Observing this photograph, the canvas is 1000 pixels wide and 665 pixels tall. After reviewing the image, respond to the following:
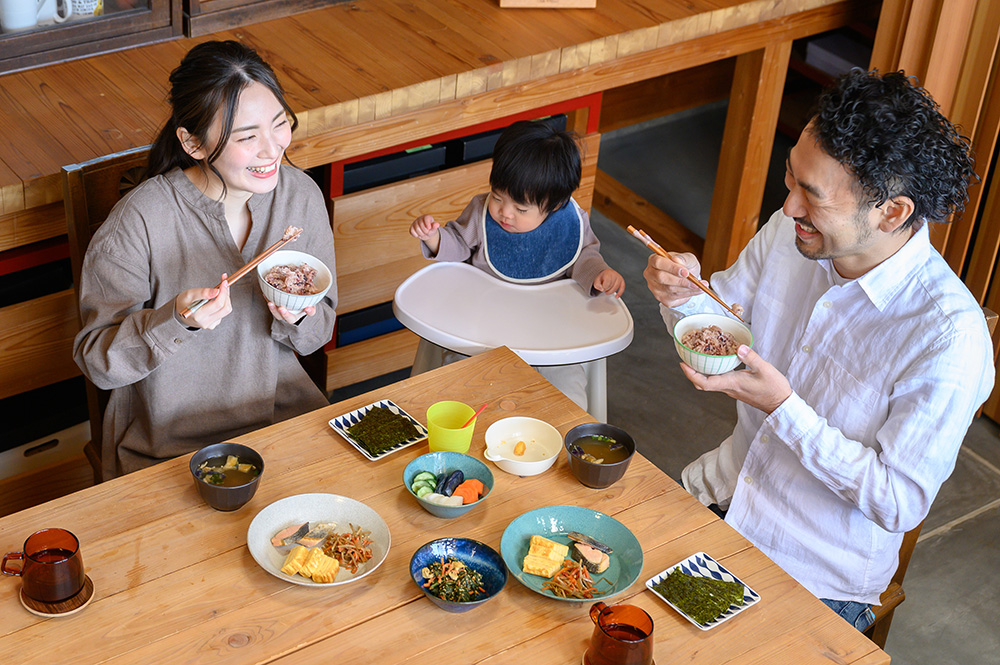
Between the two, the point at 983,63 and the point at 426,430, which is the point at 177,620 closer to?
the point at 426,430

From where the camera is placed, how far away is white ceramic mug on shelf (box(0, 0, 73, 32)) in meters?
2.50

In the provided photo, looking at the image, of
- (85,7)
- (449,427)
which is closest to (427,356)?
(449,427)

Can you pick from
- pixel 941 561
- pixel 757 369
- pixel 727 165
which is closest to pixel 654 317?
pixel 727 165

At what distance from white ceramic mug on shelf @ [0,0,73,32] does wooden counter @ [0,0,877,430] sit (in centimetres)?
11

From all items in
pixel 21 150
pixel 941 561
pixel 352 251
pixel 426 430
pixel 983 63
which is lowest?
pixel 941 561

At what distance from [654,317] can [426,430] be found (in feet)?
6.63

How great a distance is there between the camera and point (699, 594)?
151 centimetres

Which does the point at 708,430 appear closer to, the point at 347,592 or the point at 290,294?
the point at 290,294

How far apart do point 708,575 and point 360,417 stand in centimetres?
65

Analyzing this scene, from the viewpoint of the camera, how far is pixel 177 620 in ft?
4.72

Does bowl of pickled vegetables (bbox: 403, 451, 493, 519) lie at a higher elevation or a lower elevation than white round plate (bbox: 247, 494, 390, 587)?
higher

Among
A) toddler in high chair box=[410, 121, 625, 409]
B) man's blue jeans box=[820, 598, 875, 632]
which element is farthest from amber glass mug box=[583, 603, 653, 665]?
toddler in high chair box=[410, 121, 625, 409]

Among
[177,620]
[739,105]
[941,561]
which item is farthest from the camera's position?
[739,105]

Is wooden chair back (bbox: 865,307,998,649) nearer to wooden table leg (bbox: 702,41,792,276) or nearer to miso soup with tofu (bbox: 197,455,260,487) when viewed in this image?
miso soup with tofu (bbox: 197,455,260,487)
